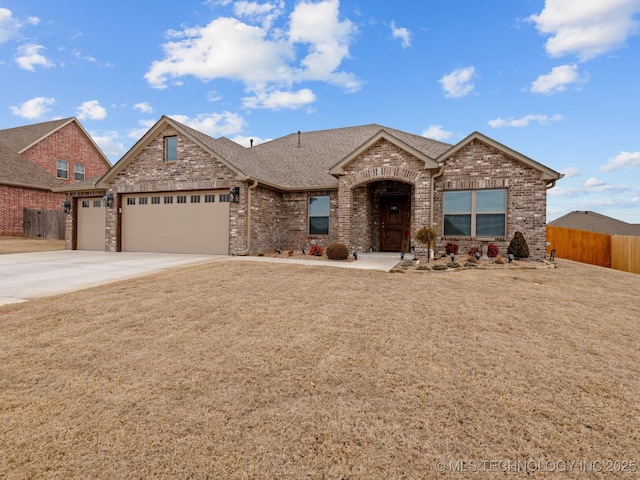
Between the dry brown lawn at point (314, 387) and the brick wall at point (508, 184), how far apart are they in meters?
6.25

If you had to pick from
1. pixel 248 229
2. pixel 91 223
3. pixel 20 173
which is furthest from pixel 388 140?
pixel 20 173

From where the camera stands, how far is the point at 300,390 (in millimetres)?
3098

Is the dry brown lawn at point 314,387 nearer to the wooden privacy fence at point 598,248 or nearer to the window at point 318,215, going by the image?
the window at point 318,215

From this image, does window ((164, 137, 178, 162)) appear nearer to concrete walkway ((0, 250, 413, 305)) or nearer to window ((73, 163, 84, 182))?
concrete walkway ((0, 250, 413, 305))

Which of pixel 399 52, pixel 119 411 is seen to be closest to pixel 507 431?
pixel 119 411

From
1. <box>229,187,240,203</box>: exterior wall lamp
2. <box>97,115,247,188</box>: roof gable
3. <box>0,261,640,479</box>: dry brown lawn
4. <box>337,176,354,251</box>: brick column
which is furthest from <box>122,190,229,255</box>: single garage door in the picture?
<box>0,261,640,479</box>: dry brown lawn

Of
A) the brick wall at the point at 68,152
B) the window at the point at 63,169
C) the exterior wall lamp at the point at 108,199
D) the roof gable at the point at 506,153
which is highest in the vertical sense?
the brick wall at the point at 68,152

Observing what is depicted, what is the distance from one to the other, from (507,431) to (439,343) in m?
1.72

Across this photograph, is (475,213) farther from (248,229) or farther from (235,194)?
(235,194)

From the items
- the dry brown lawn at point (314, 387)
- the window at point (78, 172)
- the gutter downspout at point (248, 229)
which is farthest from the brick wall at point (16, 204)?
the dry brown lawn at point (314, 387)

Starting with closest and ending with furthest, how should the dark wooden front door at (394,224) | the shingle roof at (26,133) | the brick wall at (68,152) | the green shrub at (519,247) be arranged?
the green shrub at (519,247) → the dark wooden front door at (394,224) → the shingle roof at (26,133) → the brick wall at (68,152)

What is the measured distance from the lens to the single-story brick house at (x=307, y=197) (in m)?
12.2

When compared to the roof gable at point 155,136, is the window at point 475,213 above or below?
below

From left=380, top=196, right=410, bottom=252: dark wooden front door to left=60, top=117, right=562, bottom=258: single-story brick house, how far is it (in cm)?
4
